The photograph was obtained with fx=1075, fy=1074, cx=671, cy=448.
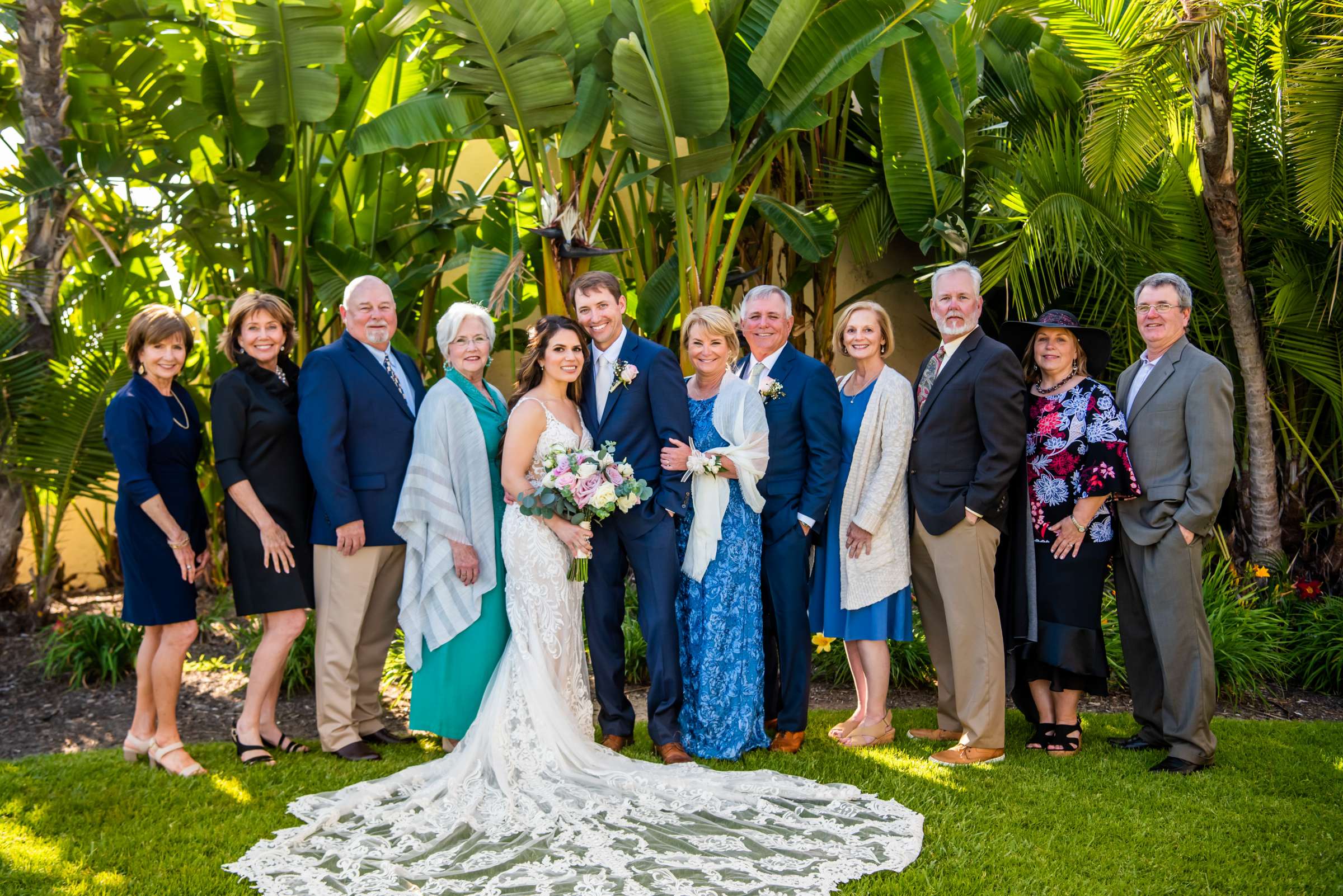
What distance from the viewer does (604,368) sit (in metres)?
5.08

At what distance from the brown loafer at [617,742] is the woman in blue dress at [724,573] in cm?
29

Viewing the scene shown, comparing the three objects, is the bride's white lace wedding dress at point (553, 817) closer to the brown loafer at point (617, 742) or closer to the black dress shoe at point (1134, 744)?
the brown loafer at point (617, 742)

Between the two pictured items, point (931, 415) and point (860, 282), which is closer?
point (931, 415)

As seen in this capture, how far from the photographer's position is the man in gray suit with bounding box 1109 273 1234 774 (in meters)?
4.85

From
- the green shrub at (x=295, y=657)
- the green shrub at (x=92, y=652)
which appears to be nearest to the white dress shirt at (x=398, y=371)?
the green shrub at (x=295, y=657)

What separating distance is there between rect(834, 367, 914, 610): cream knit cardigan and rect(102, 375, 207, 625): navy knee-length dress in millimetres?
3075

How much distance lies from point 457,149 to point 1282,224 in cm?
617

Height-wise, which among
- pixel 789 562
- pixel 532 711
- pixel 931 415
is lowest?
pixel 532 711

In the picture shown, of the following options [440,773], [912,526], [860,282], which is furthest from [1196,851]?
[860,282]

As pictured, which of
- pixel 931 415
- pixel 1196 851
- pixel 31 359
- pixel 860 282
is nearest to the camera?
pixel 1196 851

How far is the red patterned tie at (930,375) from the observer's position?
5.17 metres

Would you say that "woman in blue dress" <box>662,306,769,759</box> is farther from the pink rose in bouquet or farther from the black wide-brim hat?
the black wide-brim hat

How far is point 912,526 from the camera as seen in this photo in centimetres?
532

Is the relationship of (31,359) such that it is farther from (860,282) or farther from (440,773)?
(860,282)
